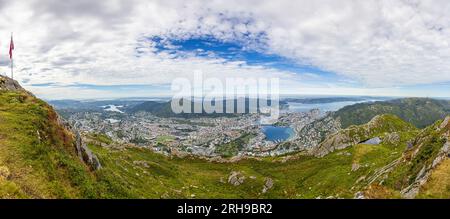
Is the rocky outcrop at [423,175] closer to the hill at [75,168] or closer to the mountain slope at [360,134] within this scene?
the hill at [75,168]

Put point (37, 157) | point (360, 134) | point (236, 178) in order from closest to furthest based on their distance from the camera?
point (37, 157) → point (236, 178) → point (360, 134)

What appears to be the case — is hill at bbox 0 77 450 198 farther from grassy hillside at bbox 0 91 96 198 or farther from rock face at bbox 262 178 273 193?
rock face at bbox 262 178 273 193

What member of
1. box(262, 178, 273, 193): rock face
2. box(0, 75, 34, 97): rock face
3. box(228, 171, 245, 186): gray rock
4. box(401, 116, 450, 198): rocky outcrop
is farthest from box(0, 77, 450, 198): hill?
box(228, 171, 245, 186): gray rock

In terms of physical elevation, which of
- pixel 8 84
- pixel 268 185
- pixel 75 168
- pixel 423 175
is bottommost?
pixel 268 185

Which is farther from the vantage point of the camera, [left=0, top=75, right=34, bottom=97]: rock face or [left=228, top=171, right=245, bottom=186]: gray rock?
[left=228, top=171, right=245, bottom=186]: gray rock

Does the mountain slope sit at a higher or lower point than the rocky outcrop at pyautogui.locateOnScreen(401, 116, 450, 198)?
lower

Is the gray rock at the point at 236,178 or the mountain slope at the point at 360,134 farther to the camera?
the mountain slope at the point at 360,134

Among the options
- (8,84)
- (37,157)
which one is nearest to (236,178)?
(8,84)

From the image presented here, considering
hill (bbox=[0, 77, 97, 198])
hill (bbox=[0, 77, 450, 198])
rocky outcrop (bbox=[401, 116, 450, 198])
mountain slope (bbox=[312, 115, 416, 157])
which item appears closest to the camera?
hill (bbox=[0, 77, 97, 198])

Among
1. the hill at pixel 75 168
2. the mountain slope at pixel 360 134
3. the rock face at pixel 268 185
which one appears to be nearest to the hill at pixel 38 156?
the hill at pixel 75 168

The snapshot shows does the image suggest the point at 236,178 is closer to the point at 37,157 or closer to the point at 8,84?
the point at 8,84
